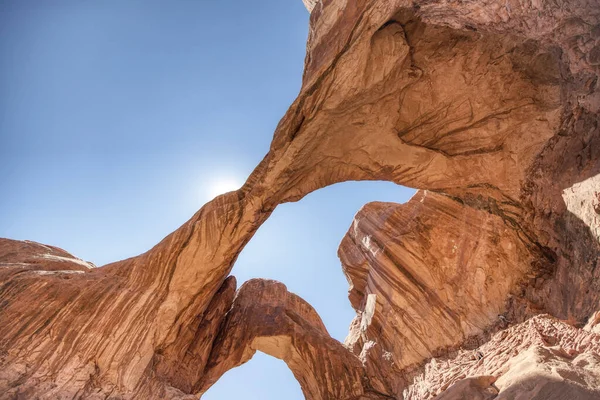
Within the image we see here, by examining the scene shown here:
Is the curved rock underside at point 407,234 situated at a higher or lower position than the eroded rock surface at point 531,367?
higher

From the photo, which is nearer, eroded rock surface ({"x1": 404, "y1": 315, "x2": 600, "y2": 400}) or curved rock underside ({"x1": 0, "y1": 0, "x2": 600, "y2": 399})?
eroded rock surface ({"x1": 404, "y1": 315, "x2": 600, "y2": 400})

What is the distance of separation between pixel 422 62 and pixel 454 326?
8.65 m

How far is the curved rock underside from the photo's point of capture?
9969 mm

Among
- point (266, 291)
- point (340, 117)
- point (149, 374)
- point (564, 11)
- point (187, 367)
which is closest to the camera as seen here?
point (564, 11)

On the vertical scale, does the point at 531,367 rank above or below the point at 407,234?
below

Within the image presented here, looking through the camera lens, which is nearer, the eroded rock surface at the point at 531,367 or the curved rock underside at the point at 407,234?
the eroded rock surface at the point at 531,367

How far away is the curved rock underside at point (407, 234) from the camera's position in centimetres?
997

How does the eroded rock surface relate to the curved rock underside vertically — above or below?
below

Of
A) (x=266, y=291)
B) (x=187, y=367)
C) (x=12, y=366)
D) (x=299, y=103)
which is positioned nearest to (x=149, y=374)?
(x=187, y=367)

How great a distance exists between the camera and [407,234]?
595 inches

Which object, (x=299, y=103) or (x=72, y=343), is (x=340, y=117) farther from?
(x=72, y=343)

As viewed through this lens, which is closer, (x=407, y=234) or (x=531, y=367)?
(x=531, y=367)

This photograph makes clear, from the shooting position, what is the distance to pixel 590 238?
373 inches

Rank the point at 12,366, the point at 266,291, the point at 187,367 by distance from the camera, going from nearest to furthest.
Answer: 1. the point at 12,366
2. the point at 187,367
3. the point at 266,291
